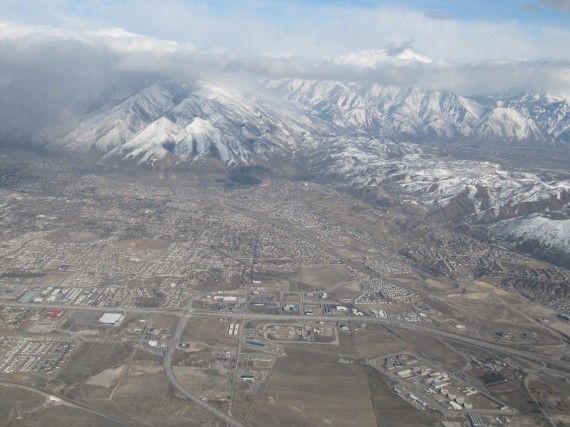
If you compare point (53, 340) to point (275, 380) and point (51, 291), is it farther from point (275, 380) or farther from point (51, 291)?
point (275, 380)

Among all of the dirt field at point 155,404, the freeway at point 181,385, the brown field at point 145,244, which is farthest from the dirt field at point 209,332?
the brown field at point 145,244

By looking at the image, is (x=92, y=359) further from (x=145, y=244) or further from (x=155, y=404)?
(x=145, y=244)

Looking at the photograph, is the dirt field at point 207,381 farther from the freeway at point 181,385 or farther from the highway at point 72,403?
the highway at point 72,403

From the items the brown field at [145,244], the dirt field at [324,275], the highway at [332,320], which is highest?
the highway at [332,320]

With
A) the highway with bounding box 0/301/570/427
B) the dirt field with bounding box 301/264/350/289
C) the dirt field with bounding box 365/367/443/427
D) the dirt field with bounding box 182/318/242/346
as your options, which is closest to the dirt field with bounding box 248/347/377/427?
the dirt field with bounding box 365/367/443/427

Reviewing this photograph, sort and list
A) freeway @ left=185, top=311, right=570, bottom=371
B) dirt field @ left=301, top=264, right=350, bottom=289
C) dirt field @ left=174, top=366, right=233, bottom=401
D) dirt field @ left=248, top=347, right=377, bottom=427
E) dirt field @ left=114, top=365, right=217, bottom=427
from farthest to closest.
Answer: dirt field @ left=301, top=264, right=350, bottom=289 < freeway @ left=185, top=311, right=570, bottom=371 < dirt field @ left=174, top=366, right=233, bottom=401 < dirt field @ left=248, top=347, right=377, bottom=427 < dirt field @ left=114, top=365, right=217, bottom=427

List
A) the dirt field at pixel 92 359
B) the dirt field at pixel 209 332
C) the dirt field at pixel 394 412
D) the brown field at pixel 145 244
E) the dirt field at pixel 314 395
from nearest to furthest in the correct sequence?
the dirt field at pixel 314 395
the dirt field at pixel 394 412
the dirt field at pixel 92 359
the dirt field at pixel 209 332
the brown field at pixel 145 244

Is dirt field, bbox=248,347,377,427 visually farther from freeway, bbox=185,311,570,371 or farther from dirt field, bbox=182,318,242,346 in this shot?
freeway, bbox=185,311,570,371

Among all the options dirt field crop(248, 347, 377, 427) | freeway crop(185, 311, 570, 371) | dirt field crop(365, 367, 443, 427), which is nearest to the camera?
dirt field crop(248, 347, 377, 427)
